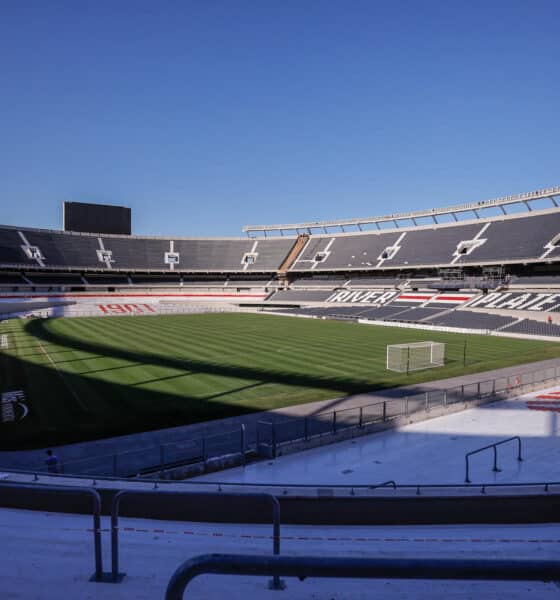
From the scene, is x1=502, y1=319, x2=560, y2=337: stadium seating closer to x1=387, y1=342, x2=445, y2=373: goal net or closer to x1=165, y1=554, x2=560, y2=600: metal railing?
x1=387, y1=342, x2=445, y2=373: goal net

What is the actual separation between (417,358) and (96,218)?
77487 mm

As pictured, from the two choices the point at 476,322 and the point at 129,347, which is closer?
the point at 129,347

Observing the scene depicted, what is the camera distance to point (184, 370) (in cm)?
2495

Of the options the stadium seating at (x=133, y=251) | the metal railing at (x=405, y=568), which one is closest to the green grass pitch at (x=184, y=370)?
the metal railing at (x=405, y=568)

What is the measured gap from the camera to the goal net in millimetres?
26031

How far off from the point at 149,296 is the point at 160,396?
6268 cm

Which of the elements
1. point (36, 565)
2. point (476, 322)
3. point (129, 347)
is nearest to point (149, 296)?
point (129, 347)

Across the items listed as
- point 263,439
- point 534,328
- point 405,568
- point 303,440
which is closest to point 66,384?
point 263,439

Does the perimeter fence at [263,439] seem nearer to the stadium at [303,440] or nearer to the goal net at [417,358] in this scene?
the stadium at [303,440]

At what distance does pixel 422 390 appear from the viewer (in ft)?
68.5

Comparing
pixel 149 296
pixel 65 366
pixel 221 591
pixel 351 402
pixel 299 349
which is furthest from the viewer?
pixel 149 296

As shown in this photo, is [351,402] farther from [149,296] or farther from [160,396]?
[149,296]

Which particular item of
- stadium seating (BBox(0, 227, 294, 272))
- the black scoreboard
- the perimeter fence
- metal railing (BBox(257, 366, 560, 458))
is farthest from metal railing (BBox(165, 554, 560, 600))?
the black scoreboard

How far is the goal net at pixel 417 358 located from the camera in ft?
85.4
